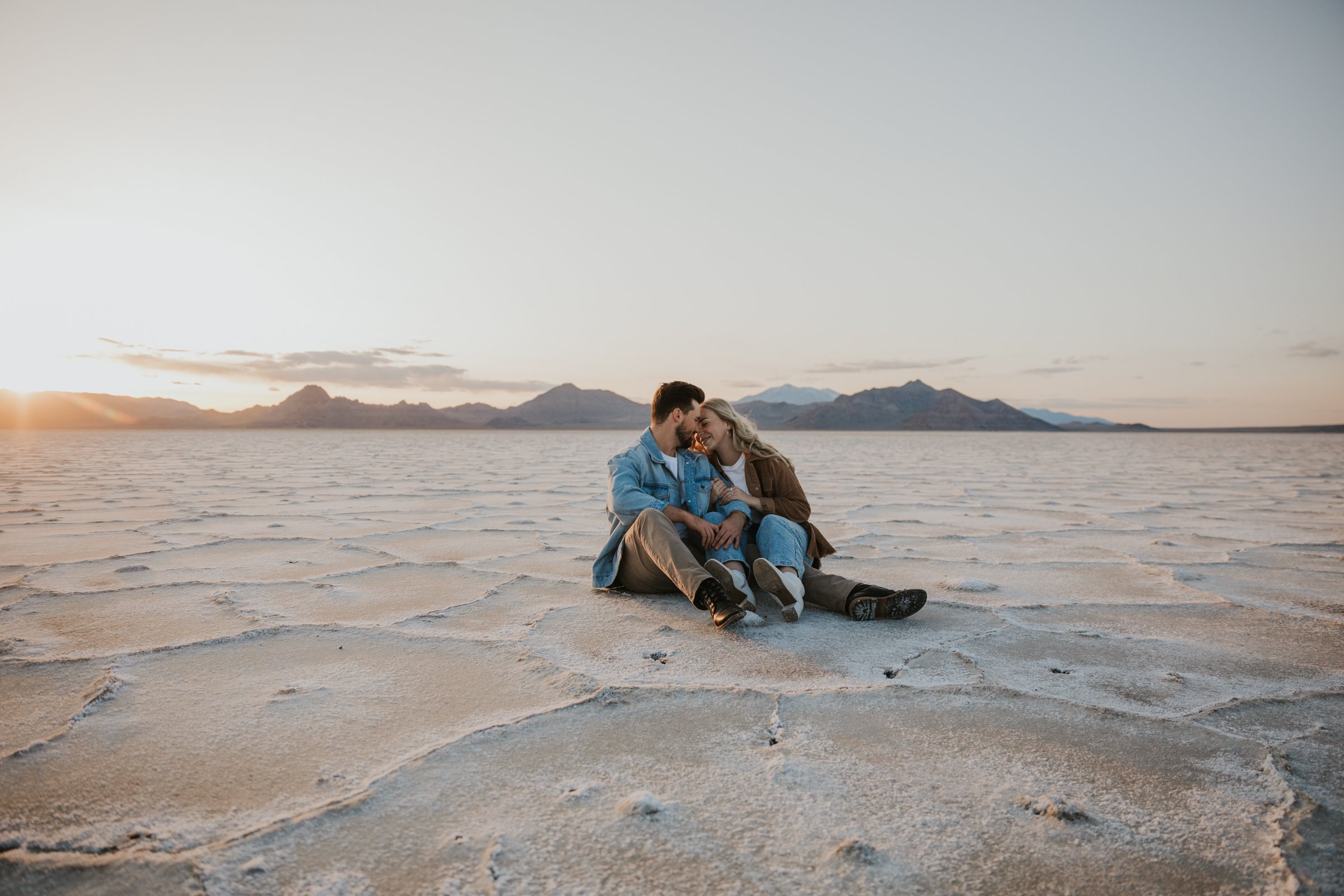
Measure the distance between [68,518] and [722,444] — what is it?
4.50m

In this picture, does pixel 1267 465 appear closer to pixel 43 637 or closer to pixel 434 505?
pixel 434 505

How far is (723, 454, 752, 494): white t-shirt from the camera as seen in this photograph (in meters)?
2.77

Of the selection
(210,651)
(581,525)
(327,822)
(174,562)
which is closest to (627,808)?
(327,822)

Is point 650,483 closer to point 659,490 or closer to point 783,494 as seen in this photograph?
point 659,490

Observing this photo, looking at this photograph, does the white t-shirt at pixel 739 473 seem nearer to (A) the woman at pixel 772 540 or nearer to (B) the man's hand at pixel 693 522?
(A) the woman at pixel 772 540

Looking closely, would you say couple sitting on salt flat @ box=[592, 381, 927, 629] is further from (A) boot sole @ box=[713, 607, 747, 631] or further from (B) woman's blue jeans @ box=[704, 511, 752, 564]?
(A) boot sole @ box=[713, 607, 747, 631]

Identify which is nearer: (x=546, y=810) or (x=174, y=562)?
(x=546, y=810)

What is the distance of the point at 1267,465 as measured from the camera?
11.4 m

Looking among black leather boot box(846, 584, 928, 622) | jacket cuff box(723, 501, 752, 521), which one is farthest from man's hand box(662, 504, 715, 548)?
black leather boot box(846, 584, 928, 622)

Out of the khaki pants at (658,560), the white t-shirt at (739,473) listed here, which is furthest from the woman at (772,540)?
the khaki pants at (658,560)

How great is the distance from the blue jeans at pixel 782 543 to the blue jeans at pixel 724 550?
0.08 meters

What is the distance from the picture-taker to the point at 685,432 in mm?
2752

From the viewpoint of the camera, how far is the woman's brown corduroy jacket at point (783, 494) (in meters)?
2.68

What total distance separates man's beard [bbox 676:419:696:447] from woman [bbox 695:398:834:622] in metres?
0.03
